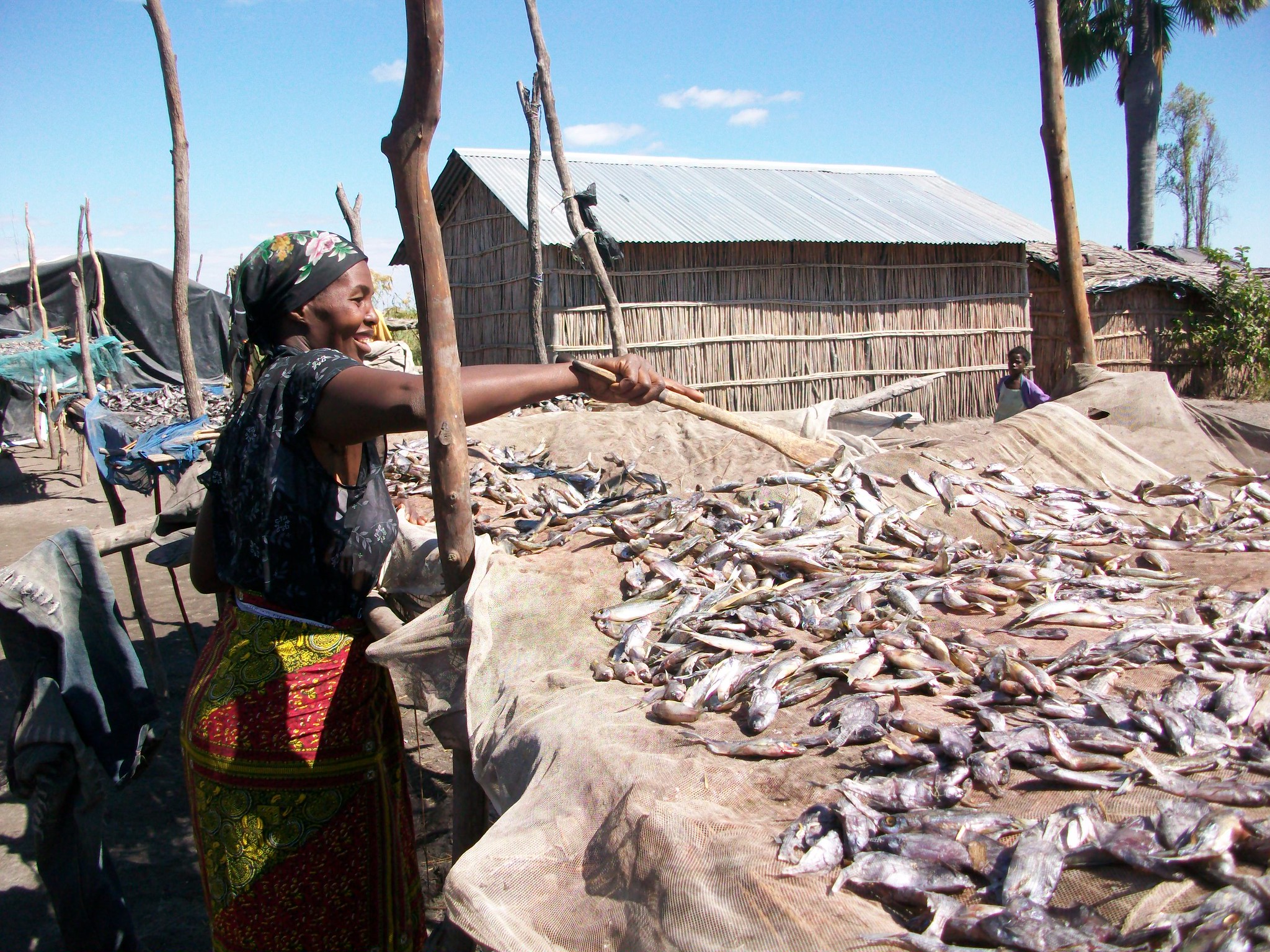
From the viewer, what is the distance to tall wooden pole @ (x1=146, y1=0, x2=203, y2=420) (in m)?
6.59

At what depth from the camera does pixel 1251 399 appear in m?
15.7

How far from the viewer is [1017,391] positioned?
775cm

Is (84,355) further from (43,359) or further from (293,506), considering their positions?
(293,506)

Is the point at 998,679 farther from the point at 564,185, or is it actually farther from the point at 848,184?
the point at 848,184

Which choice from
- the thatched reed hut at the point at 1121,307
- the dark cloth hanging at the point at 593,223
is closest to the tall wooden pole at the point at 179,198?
the dark cloth hanging at the point at 593,223

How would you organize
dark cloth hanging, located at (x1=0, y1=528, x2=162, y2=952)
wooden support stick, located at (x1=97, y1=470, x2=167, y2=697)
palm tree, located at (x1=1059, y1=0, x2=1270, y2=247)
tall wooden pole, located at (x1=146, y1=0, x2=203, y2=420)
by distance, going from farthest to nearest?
palm tree, located at (x1=1059, y1=0, x2=1270, y2=247) < tall wooden pole, located at (x1=146, y1=0, x2=203, y2=420) < wooden support stick, located at (x1=97, y1=470, x2=167, y2=697) < dark cloth hanging, located at (x1=0, y1=528, x2=162, y2=952)

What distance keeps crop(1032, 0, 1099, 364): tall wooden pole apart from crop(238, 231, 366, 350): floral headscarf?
587 centimetres

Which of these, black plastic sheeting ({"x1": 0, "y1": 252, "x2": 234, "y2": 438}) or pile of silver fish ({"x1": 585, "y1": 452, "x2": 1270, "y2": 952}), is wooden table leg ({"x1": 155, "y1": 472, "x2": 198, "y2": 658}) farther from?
black plastic sheeting ({"x1": 0, "y1": 252, "x2": 234, "y2": 438})

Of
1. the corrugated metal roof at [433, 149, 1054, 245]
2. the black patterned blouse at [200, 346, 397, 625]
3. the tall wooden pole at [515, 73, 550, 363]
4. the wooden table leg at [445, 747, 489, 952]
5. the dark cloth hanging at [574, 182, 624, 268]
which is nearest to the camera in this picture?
the black patterned blouse at [200, 346, 397, 625]

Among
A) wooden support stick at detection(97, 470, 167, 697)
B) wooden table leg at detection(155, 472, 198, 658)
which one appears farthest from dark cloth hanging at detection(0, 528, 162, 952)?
wooden table leg at detection(155, 472, 198, 658)

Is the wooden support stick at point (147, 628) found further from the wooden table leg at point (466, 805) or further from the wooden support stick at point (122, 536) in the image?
the wooden table leg at point (466, 805)

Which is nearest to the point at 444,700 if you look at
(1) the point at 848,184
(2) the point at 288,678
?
(2) the point at 288,678

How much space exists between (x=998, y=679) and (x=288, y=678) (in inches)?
63.3

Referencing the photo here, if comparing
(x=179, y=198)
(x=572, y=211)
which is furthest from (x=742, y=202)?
(x=179, y=198)
